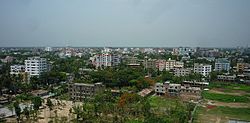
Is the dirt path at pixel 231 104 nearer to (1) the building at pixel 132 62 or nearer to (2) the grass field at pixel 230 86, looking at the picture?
(2) the grass field at pixel 230 86

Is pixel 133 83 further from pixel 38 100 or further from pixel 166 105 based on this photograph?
pixel 38 100

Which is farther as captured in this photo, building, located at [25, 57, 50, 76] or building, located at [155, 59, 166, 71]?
building, located at [155, 59, 166, 71]

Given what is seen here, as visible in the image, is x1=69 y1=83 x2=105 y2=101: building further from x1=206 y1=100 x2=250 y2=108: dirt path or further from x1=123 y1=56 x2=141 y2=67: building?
x1=123 y1=56 x2=141 y2=67: building

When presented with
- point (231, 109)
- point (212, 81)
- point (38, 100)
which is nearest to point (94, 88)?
point (38, 100)

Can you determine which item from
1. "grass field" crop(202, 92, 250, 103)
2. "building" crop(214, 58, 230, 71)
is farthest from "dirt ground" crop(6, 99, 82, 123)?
"building" crop(214, 58, 230, 71)

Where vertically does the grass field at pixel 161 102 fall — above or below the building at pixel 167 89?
below

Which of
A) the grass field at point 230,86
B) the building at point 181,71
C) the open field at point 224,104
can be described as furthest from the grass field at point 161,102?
the building at point 181,71

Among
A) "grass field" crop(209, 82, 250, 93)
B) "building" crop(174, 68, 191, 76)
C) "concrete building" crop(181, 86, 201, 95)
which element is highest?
"building" crop(174, 68, 191, 76)
